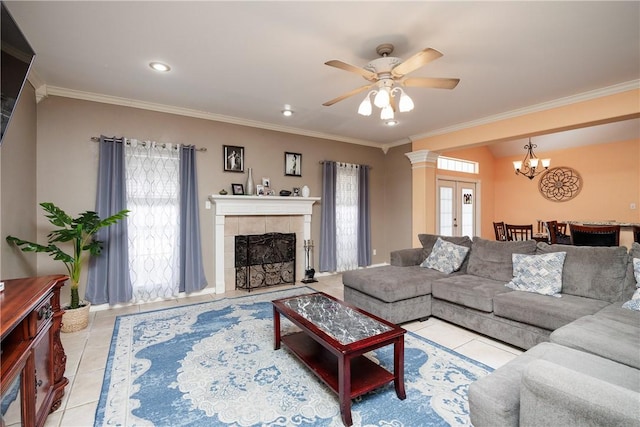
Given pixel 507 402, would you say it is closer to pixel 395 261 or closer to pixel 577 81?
pixel 395 261

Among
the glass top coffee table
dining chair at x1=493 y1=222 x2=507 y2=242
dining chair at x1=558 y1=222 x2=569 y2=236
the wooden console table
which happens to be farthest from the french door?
the wooden console table

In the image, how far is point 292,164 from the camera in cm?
525

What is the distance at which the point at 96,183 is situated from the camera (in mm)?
3703

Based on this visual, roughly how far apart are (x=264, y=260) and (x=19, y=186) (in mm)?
3039

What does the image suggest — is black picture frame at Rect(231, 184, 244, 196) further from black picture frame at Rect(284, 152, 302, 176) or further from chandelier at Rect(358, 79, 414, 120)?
chandelier at Rect(358, 79, 414, 120)

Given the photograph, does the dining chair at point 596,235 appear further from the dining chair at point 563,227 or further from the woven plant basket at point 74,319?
the woven plant basket at point 74,319

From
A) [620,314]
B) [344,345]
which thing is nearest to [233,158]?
[344,345]

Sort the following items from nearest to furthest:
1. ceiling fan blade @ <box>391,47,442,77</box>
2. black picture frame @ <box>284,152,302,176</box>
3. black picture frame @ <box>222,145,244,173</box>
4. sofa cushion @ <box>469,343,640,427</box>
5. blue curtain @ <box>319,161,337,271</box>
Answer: sofa cushion @ <box>469,343,640,427</box>
ceiling fan blade @ <box>391,47,442,77</box>
black picture frame @ <box>222,145,244,173</box>
black picture frame @ <box>284,152,302,176</box>
blue curtain @ <box>319,161,337,271</box>

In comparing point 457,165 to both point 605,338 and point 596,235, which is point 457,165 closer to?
point 596,235

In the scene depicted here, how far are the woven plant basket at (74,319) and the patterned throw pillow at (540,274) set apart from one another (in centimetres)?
447

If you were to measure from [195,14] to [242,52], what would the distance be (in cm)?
56

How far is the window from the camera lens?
6757 mm

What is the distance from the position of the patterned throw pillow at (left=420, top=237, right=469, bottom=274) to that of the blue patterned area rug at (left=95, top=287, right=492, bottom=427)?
1.16 m

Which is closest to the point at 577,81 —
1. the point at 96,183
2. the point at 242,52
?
the point at 242,52
